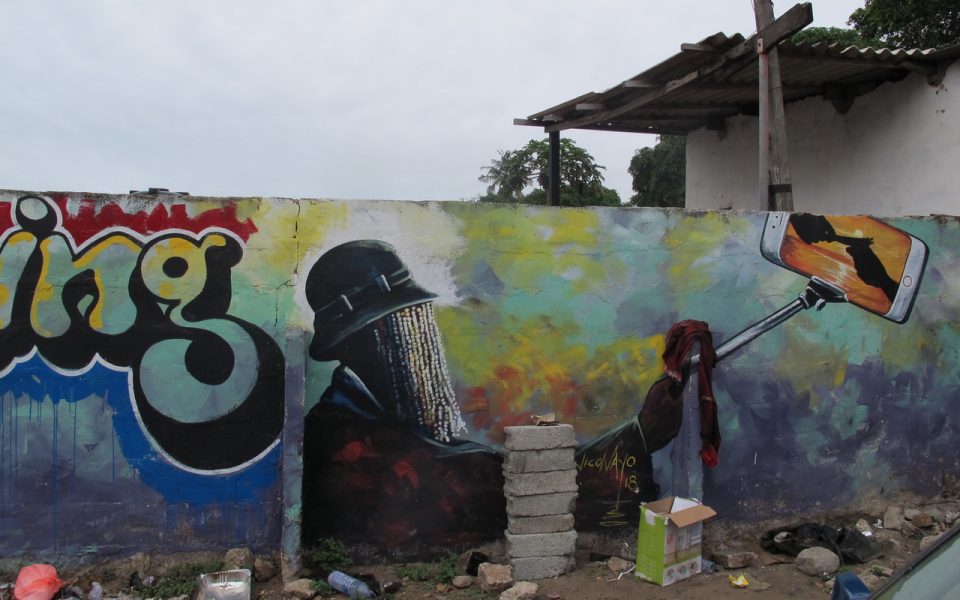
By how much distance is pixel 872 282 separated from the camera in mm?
5957

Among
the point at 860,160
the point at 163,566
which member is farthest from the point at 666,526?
the point at 860,160

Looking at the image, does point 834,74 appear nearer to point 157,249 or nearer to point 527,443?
point 527,443

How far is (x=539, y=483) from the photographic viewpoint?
4.84 m

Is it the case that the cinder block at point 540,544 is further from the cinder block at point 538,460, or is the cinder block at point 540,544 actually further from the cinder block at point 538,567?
the cinder block at point 538,460

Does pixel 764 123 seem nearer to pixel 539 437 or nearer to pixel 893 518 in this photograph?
pixel 893 518

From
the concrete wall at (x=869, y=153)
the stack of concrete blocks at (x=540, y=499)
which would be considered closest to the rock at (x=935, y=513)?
the concrete wall at (x=869, y=153)

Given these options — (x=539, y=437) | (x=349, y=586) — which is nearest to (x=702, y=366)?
(x=539, y=437)

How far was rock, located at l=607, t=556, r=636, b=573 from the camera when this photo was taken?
16.4 ft

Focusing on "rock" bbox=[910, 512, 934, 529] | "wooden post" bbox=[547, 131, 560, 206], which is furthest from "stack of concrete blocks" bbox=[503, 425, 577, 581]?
"wooden post" bbox=[547, 131, 560, 206]

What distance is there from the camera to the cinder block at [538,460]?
4832mm

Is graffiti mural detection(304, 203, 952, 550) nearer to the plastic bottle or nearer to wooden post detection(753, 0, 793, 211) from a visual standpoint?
the plastic bottle

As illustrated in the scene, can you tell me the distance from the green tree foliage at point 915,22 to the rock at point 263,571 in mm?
15280

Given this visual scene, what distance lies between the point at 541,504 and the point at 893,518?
311 cm

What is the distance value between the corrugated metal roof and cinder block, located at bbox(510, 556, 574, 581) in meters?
4.68
